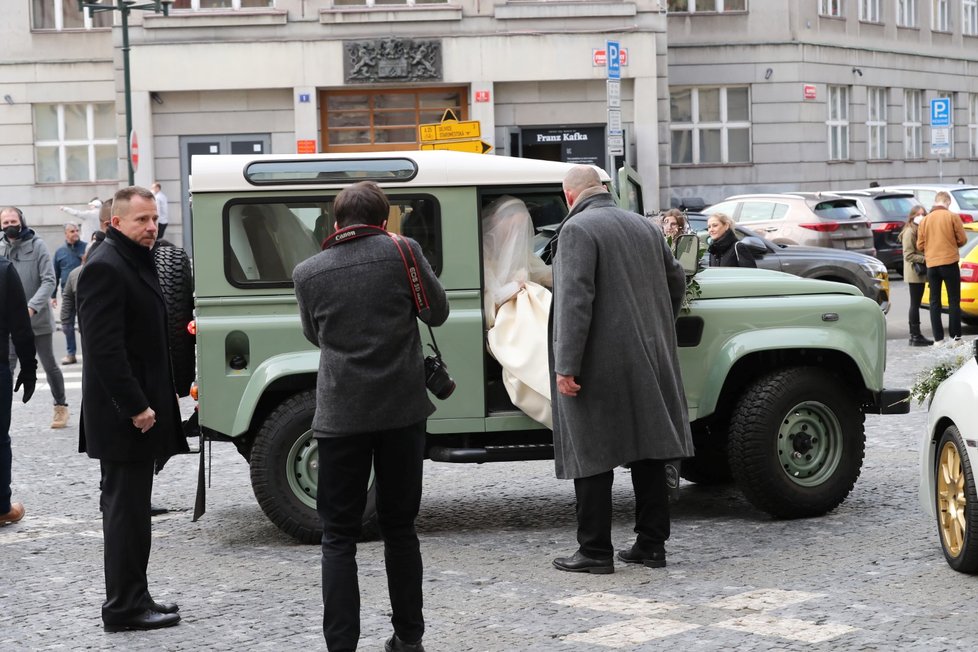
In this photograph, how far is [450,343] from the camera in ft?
25.6

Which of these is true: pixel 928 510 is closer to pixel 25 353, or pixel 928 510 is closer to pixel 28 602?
pixel 28 602

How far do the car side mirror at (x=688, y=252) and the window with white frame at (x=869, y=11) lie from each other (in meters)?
37.6

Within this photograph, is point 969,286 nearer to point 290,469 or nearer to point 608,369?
point 608,369

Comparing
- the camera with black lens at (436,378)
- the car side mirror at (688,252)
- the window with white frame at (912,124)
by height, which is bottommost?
the camera with black lens at (436,378)

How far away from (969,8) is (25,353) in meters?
46.3

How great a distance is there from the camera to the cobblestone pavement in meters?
5.90

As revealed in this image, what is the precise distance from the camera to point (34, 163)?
37281 millimetres

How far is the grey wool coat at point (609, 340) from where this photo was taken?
22.7 ft

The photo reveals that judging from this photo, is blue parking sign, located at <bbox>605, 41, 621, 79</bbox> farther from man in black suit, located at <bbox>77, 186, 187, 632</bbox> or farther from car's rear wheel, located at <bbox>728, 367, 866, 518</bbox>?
man in black suit, located at <bbox>77, 186, 187, 632</bbox>

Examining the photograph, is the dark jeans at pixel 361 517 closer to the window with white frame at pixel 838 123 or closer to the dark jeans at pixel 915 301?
the dark jeans at pixel 915 301

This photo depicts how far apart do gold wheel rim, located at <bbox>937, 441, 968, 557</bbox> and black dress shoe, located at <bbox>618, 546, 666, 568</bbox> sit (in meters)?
1.27

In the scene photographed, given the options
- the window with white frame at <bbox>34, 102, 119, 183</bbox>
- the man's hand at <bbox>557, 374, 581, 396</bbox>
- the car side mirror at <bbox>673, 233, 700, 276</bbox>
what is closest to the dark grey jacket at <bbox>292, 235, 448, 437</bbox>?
the man's hand at <bbox>557, 374, 581, 396</bbox>

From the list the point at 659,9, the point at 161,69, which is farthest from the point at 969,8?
the point at 161,69

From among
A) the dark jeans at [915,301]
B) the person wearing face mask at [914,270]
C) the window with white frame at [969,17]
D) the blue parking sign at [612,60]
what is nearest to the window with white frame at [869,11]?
the window with white frame at [969,17]
